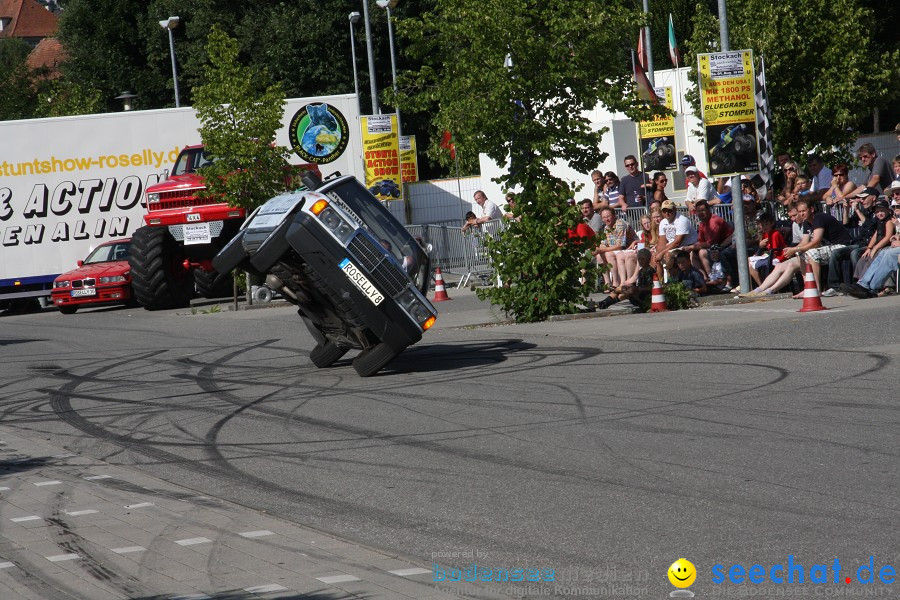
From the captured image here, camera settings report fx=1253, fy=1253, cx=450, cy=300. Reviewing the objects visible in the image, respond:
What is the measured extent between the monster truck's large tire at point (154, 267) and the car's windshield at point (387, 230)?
517 inches

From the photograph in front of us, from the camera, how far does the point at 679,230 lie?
19750 millimetres

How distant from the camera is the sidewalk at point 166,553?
584 centimetres

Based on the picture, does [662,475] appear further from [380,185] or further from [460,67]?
[380,185]

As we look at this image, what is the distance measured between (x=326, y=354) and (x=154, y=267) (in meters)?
12.5

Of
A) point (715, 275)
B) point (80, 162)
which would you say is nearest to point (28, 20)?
point (80, 162)

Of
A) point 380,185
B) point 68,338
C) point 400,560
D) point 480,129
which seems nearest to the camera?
point 400,560

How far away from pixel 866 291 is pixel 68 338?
1262cm

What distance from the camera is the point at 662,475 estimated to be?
777 cm

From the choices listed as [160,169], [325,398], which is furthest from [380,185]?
[325,398]

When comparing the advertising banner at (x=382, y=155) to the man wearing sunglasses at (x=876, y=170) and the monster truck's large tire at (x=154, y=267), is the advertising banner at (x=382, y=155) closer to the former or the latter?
the monster truck's large tire at (x=154, y=267)

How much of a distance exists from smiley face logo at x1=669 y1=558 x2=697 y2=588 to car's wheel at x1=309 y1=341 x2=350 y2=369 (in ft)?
28.5

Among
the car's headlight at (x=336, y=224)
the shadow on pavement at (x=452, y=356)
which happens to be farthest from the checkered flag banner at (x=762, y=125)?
the car's headlight at (x=336, y=224)

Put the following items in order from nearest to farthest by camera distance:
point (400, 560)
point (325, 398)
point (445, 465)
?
point (400, 560)
point (445, 465)
point (325, 398)

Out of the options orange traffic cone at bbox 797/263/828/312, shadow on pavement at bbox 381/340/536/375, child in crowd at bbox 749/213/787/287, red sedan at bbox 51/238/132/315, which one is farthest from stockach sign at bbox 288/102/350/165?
orange traffic cone at bbox 797/263/828/312
